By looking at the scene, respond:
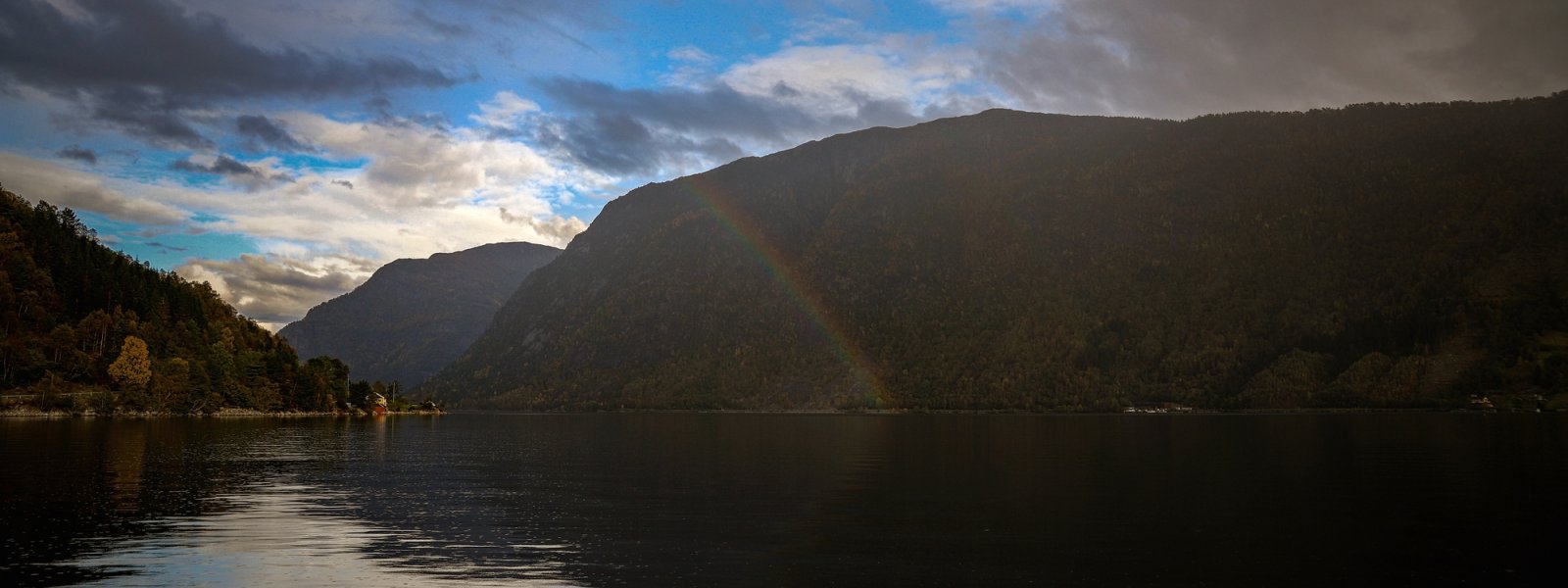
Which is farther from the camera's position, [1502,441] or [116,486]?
[1502,441]

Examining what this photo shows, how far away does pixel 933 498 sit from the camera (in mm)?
53844

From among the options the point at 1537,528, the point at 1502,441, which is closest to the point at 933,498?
the point at 1537,528

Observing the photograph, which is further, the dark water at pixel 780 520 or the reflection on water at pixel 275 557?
the dark water at pixel 780 520

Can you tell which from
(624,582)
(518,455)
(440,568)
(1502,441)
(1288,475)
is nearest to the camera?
(624,582)

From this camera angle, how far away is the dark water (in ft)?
104

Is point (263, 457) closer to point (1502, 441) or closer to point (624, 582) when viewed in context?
point (624, 582)

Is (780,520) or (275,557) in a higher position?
(275,557)

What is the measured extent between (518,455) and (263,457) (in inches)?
865

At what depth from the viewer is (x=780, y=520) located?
147 feet

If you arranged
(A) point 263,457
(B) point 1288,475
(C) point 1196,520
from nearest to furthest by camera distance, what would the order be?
1. (C) point 1196,520
2. (B) point 1288,475
3. (A) point 263,457

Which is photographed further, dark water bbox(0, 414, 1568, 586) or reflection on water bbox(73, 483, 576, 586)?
dark water bbox(0, 414, 1568, 586)

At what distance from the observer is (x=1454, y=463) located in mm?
78062

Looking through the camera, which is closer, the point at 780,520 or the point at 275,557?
the point at 275,557

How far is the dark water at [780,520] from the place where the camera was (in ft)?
104
